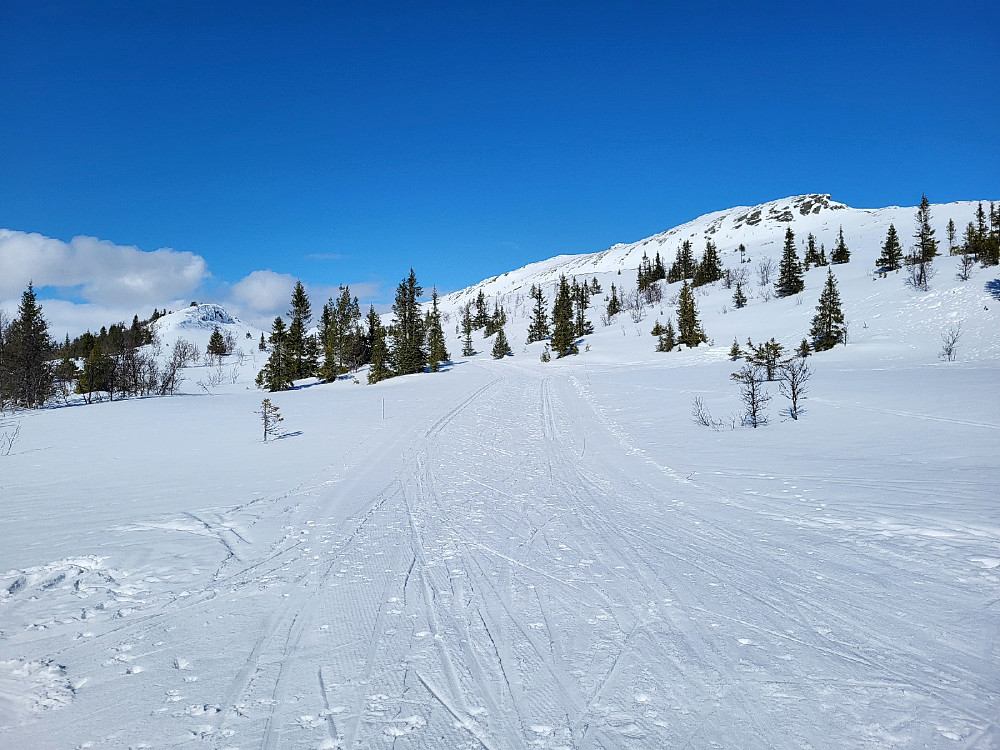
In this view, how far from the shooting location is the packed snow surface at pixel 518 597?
2555 millimetres

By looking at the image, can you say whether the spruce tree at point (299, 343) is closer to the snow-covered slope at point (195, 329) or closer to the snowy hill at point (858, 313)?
the snowy hill at point (858, 313)

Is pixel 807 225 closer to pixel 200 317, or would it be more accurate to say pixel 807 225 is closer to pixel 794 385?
pixel 794 385

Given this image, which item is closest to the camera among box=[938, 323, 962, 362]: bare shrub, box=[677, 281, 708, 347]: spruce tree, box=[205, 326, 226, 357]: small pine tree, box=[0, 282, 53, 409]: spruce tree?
box=[938, 323, 962, 362]: bare shrub

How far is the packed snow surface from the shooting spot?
255 centimetres

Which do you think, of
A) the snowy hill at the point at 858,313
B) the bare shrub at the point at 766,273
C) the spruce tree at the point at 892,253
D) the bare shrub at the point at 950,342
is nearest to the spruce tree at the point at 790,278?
the snowy hill at the point at 858,313

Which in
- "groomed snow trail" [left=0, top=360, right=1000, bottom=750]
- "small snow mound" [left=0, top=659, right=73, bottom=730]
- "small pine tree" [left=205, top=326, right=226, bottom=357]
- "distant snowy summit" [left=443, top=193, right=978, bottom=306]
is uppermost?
"distant snowy summit" [left=443, top=193, right=978, bottom=306]

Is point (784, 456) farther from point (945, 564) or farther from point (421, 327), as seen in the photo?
point (421, 327)

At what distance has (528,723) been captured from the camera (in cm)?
254

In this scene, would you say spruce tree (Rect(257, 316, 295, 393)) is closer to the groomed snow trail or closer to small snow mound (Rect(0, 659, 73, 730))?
the groomed snow trail

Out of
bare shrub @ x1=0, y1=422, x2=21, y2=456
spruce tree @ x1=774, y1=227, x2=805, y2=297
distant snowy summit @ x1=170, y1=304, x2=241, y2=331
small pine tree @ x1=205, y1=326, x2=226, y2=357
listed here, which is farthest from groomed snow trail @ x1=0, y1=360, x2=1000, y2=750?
distant snowy summit @ x1=170, y1=304, x2=241, y2=331

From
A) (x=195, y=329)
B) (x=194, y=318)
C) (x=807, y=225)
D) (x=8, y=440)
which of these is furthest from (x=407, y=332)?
(x=807, y=225)

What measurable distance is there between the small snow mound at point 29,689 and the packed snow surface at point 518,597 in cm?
2

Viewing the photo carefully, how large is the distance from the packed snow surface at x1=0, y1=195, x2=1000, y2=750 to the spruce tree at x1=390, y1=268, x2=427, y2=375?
33194 millimetres

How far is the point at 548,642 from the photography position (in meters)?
3.29
